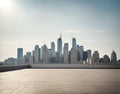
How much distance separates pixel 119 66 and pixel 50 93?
2383 inches

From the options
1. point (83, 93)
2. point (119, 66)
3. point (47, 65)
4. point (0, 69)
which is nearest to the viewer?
point (83, 93)

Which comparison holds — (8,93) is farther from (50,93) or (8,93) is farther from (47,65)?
(47,65)

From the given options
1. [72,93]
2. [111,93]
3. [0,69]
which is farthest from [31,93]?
[0,69]

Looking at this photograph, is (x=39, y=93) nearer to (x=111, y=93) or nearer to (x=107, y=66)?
(x=111, y=93)

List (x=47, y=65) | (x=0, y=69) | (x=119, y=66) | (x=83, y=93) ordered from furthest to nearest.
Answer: (x=47, y=65) < (x=119, y=66) < (x=0, y=69) < (x=83, y=93)

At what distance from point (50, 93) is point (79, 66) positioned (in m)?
60.9

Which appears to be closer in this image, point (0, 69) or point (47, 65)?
point (0, 69)

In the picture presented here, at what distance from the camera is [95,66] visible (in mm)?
71875

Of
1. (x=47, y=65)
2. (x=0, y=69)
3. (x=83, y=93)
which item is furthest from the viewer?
(x=47, y=65)

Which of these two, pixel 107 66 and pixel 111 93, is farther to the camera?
pixel 107 66

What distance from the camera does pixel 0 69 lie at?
42.6 metres

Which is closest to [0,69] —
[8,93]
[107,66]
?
[8,93]

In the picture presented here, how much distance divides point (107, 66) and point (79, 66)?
316 inches

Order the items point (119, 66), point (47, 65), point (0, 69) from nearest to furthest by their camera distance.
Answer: point (0, 69)
point (119, 66)
point (47, 65)
